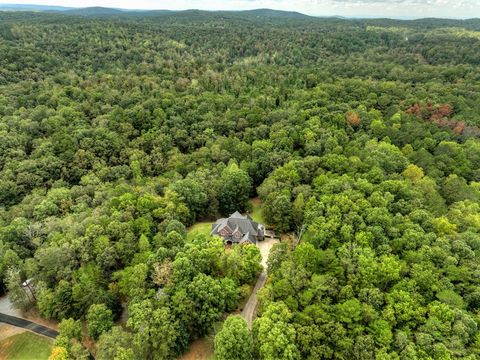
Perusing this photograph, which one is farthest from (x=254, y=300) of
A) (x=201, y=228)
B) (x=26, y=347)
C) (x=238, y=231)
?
(x=26, y=347)

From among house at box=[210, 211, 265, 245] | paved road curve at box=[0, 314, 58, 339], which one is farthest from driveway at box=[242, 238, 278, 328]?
paved road curve at box=[0, 314, 58, 339]

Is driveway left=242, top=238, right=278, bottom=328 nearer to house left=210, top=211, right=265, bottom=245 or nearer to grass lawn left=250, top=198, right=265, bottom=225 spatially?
house left=210, top=211, right=265, bottom=245

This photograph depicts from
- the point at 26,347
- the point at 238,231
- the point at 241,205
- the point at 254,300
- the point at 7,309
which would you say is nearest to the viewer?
the point at 26,347

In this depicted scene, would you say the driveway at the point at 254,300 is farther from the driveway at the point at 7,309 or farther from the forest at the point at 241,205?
the driveway at the point at 7,309

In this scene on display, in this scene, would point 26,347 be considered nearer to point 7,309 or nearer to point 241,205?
point 7,309

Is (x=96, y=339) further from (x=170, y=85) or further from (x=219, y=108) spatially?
(x=170, y=85)
